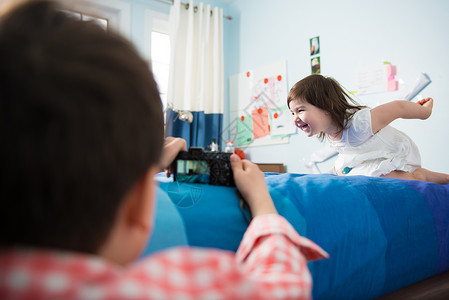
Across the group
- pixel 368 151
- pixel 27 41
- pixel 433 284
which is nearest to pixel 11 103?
pixel 27 41

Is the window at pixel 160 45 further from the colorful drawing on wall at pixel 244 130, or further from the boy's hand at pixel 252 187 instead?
the boy's hand at pixel 252 187

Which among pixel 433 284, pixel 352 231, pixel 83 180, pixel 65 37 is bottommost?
pixel 433 284

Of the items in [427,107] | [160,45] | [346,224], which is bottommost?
[346,224]

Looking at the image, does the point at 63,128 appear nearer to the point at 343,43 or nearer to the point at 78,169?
the point at 78,169

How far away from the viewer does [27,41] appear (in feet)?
0.73

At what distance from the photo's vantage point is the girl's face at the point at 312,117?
1509mm

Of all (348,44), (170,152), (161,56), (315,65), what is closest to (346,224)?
(170,152)

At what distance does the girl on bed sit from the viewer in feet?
4.58

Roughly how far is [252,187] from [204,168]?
0.09 metres

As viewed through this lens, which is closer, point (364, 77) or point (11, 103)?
point (11, 103)

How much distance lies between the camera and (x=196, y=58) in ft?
9.75

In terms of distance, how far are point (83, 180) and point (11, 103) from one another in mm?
66

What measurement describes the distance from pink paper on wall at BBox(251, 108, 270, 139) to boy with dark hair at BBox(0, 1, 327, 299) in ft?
8.42

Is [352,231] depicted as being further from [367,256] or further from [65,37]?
[65,37]
